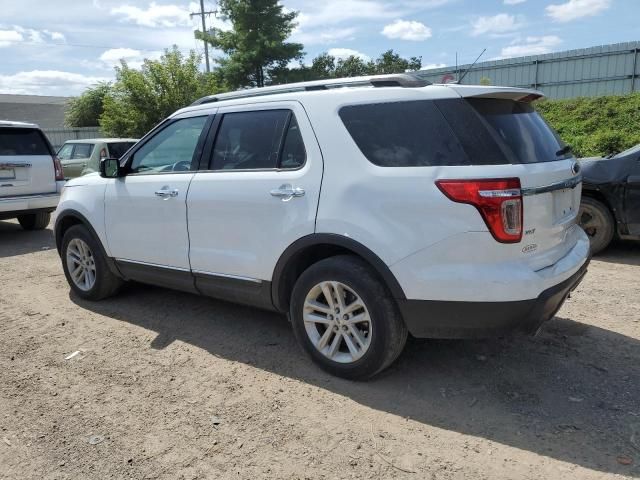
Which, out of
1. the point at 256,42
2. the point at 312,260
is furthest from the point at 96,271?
the point at 256,42

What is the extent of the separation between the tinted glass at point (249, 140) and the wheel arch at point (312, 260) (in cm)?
65

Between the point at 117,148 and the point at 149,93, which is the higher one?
the point at 149,93

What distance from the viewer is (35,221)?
960 centimetres

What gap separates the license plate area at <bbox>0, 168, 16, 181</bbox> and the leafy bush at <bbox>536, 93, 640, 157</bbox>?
12891 millimetres

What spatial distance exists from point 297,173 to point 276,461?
178cm

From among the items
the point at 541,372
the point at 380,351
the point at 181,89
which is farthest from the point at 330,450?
the point at 181,89

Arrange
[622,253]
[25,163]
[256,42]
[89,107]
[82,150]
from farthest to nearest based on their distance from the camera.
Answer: [89,107] < [256,42] < [82,150] < [25,163] < [622,253]

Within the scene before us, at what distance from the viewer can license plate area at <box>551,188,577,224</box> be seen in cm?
321

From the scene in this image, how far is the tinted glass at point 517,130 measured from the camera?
121 inches

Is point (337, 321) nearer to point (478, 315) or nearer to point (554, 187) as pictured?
point (478, 315)

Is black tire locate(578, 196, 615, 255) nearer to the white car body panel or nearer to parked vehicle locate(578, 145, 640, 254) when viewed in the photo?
parked vehicle locate(578, 145, 640, 254)

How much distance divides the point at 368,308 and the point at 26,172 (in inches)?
292

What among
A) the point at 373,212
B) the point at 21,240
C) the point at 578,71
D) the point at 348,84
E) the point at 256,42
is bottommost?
the point at 21,240

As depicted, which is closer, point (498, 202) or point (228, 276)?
point (498, 202)
